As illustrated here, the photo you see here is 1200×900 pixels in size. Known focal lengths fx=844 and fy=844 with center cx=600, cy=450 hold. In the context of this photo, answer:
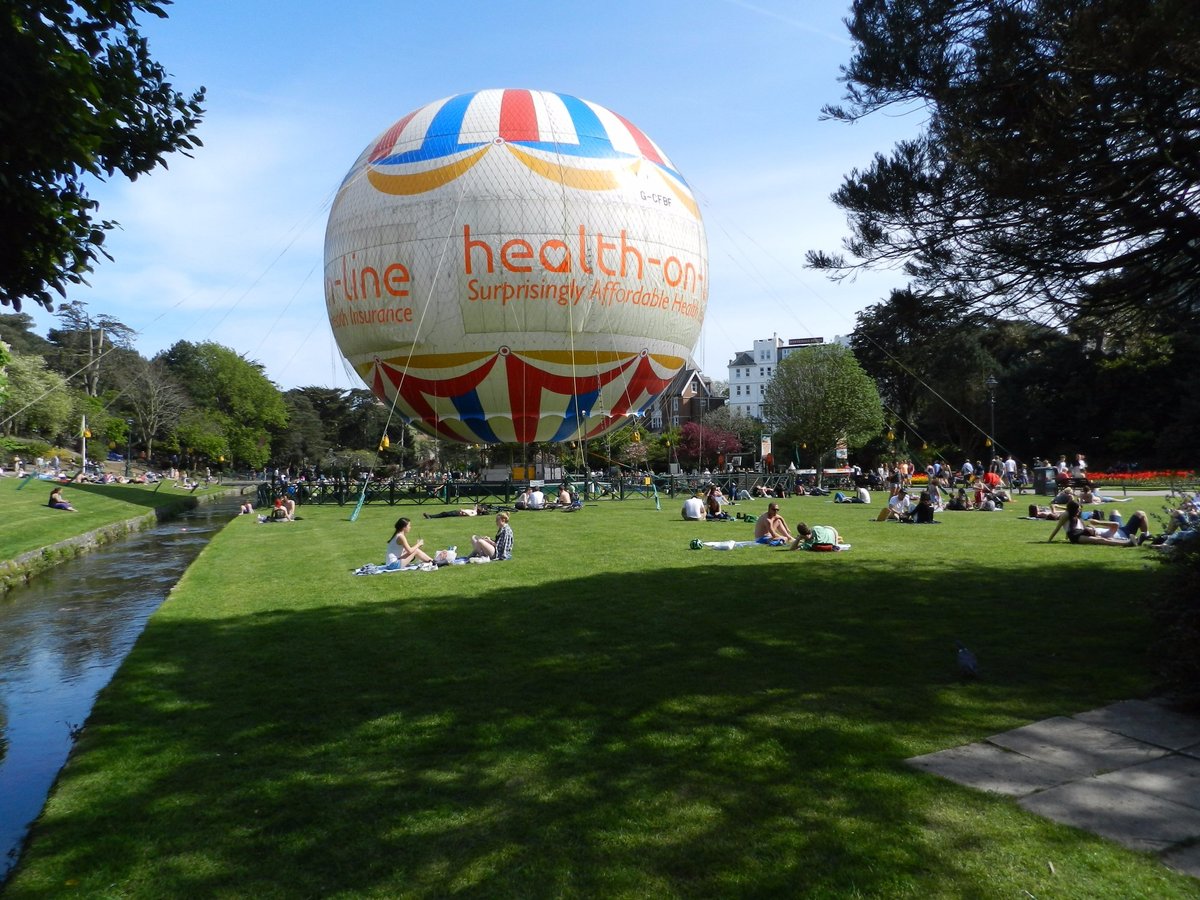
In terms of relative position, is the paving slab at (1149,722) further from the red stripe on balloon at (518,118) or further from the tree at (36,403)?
the tree at (36,403)

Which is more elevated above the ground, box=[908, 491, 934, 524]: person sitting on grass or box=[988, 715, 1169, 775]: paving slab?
box=[908, 491, 934, 524]: person sitting on grass

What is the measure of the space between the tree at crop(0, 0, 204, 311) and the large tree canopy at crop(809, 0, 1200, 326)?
631cm

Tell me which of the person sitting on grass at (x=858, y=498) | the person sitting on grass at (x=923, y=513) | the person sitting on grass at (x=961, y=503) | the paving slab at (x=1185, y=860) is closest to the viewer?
the paving slab at (x=1185, y=860)

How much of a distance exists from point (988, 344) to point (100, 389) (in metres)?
83.5

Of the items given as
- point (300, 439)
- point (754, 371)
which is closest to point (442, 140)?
point (300, 439)

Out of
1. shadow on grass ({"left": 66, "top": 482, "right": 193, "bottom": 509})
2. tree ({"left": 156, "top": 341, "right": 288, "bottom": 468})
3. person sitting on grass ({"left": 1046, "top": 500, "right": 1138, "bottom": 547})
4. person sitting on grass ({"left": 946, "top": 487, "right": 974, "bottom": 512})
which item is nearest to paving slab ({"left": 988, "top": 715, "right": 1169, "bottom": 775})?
person sitting on grass ({"left": 1046, "top": 500, "right": 1138, "bottom": 547})

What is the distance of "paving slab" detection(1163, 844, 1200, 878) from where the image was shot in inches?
135

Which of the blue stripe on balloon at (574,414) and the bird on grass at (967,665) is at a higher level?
the blue stripe on balloon at (574,414)

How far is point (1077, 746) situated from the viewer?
484cm

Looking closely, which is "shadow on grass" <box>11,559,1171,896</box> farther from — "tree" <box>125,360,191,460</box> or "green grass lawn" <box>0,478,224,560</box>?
"tree" <box>125,360,191,460</box>

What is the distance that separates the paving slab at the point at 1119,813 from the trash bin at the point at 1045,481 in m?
27.6

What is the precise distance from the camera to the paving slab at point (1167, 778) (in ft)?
13.6

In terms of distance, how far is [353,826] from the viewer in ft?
13.9

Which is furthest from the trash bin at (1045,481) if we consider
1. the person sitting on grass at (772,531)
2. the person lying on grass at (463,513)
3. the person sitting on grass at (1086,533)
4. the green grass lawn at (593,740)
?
the green grass lawn at (593,740)
